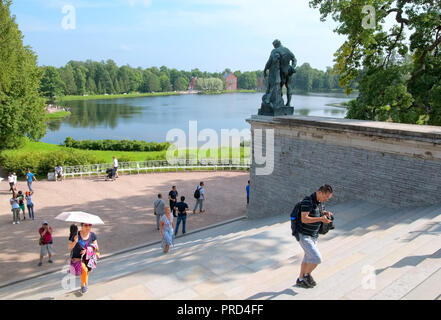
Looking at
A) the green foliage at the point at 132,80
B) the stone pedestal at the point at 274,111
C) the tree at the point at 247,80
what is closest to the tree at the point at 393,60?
the stone pedestal at the point at 274,111

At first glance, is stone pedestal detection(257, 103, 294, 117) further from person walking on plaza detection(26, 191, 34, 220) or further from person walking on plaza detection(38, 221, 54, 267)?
person walking on plaza detection(26, 191, 34, 220)

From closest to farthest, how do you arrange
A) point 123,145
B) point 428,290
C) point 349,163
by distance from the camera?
1. point 428,290
2. point 349,163
3. point 123,145

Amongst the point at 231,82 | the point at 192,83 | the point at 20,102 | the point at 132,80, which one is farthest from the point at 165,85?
the point at 20,102

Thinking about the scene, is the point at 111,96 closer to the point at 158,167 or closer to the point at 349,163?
the point at 158,167

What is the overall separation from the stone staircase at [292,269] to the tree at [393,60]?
8.02 m

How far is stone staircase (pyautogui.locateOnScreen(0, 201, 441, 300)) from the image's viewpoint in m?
4.21

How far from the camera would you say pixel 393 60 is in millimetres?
16453

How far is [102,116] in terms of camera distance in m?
64.6

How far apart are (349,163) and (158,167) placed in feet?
42.5

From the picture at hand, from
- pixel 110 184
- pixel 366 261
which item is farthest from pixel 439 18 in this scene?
pixel 110 184

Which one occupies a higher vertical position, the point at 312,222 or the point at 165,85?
the point at 165,85

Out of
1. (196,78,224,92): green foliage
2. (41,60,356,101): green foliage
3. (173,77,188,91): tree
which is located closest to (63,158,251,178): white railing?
(41,60,356,101): green foliage

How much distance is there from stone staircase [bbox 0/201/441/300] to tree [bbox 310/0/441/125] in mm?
8024
